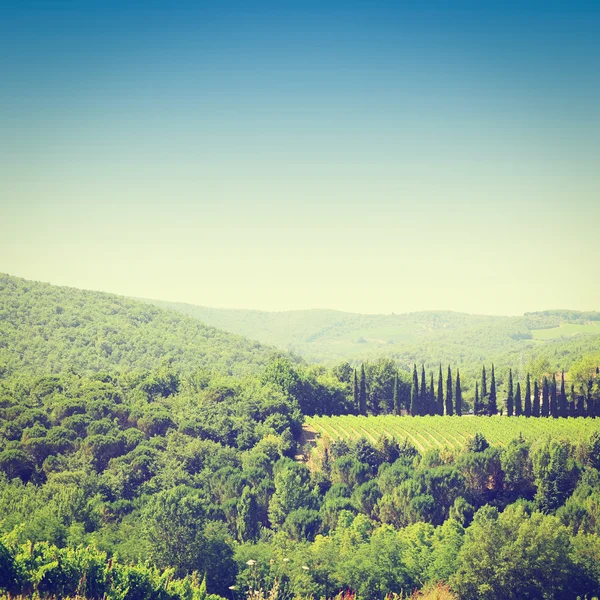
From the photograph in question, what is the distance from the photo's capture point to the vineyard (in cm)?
8131

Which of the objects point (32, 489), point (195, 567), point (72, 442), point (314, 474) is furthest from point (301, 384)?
point (195, 567)

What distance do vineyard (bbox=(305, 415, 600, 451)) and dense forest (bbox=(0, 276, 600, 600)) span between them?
400 centimetres

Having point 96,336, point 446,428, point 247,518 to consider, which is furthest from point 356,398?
point 96,336

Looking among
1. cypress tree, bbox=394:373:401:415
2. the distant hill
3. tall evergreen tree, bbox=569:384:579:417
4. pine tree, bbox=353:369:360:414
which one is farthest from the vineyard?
the distant hill

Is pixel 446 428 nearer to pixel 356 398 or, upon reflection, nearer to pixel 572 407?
pixel 356 398

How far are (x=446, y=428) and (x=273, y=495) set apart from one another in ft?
97.6

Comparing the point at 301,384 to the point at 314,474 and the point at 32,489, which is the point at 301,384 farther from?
the point at 32,489

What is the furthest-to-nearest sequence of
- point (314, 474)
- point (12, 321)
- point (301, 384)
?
1. point (12, 321)
2. point (301, 384)
3. point (314, 474)

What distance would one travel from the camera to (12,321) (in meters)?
147

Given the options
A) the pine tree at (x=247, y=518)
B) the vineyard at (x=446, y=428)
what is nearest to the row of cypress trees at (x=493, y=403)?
the vineyard at (x=446, y=428)

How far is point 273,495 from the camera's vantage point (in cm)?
6525

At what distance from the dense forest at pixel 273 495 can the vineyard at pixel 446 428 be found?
400 cm

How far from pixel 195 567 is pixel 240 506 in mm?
13346

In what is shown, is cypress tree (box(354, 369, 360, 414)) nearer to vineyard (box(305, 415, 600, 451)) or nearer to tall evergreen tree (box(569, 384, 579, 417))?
vineyard (box(305, 415, 600, 451))
